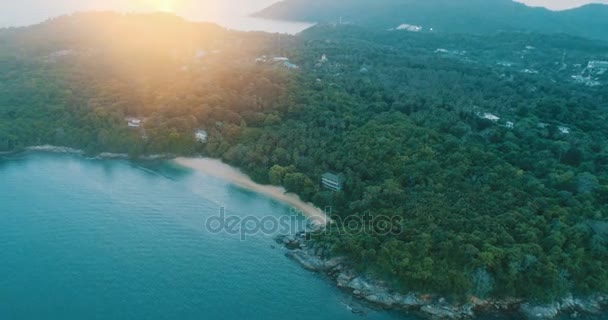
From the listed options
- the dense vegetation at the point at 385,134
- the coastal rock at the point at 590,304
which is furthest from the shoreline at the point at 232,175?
the coastal rock at the point at 590,304

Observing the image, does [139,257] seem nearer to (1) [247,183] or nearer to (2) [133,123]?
(1) [247,183]

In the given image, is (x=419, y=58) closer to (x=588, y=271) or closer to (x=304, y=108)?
(x=304, y=108)

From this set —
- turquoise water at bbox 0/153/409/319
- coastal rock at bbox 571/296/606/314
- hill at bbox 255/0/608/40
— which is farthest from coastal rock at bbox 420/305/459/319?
hill at bbox 255/0/608/40

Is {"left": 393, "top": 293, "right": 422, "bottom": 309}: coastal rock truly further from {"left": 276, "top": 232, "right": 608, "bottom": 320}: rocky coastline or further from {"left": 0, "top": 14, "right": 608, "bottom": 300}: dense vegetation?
{"left": 0, "top": 14, "right": 608, "bottom": 300}: dense vegetation

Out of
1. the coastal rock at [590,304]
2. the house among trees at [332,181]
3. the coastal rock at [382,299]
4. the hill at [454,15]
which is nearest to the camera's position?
the coastal rock at [382,299]

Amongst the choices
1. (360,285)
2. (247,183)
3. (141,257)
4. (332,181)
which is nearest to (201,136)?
(247,183)

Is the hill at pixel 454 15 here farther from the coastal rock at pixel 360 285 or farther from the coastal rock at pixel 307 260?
the coastal rock at pixel 360 285

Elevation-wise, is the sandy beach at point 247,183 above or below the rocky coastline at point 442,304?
above
